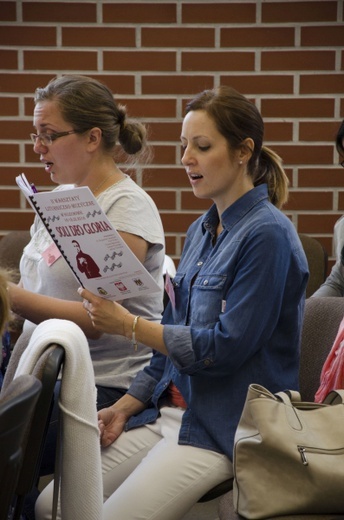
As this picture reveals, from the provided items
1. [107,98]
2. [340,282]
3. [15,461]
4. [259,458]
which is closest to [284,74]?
[340,282]

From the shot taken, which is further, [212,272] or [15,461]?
[212,272]

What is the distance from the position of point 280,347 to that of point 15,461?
90 cm

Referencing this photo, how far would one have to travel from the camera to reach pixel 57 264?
2.35 metres

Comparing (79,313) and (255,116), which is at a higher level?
(255,116)

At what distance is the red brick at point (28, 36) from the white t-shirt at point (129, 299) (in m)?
1.38

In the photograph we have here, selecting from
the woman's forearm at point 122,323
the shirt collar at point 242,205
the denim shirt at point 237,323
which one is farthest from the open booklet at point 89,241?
the shirt collar at point 242,205

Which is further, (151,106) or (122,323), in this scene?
(151,106)

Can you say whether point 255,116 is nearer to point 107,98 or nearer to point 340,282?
point 107,98

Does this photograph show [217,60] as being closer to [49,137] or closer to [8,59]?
[8,59]

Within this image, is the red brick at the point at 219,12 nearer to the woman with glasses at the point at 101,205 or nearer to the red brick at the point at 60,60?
the red brick at the point at 60,60

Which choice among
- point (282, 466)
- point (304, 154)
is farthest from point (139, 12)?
point (282, 466)

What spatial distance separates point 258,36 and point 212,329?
1.93m

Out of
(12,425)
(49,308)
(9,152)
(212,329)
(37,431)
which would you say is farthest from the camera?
(9,152)

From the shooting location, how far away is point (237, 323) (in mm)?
1935
